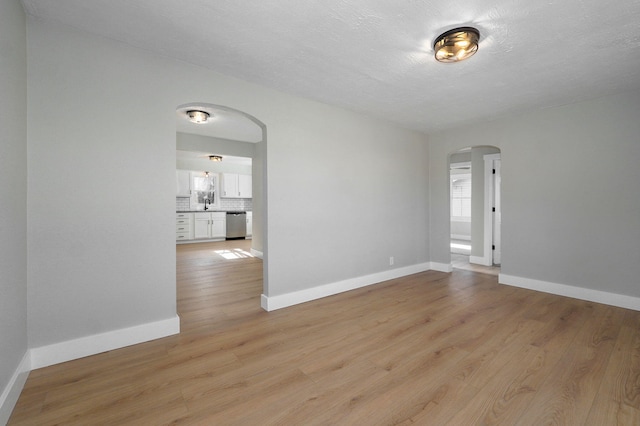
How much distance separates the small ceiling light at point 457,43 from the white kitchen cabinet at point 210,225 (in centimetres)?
809

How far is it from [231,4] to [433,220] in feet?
14.6

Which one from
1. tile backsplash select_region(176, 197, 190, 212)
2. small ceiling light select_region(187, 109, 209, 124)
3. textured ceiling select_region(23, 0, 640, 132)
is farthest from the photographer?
tile backsplash select_region(176, 197, 190, 212)

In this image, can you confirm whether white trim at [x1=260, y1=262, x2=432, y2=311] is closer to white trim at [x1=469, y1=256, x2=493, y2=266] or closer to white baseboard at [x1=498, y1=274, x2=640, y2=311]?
white baseboard at [x1=498, y1=274, x2=640, y2=311]

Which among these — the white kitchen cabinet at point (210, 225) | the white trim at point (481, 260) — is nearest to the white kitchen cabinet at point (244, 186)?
the white kitchen cabinet at point (210, 225)

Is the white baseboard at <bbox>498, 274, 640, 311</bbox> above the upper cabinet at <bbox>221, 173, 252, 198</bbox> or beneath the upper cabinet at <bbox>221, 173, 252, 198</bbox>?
beneath

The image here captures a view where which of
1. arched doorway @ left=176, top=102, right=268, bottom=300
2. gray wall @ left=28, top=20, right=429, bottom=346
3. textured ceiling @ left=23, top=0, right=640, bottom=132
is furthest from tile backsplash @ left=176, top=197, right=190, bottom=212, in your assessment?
textured ceiling @ left=23, top=0, right=640, bottom=132

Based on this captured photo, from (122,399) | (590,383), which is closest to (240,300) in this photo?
(122,399)

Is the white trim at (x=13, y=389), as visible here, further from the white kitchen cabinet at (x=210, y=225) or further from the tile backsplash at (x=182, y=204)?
the tile backsplash at (x=182, y=204)

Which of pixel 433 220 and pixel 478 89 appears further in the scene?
pixel 433 220

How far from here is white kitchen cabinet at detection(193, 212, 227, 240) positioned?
8.58 metres

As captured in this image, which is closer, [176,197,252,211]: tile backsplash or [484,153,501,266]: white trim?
[484,153,501,266]: white trim

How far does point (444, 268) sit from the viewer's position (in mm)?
4816

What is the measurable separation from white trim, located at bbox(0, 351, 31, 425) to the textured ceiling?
238 cm

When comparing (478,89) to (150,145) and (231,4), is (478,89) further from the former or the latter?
(150,145)
